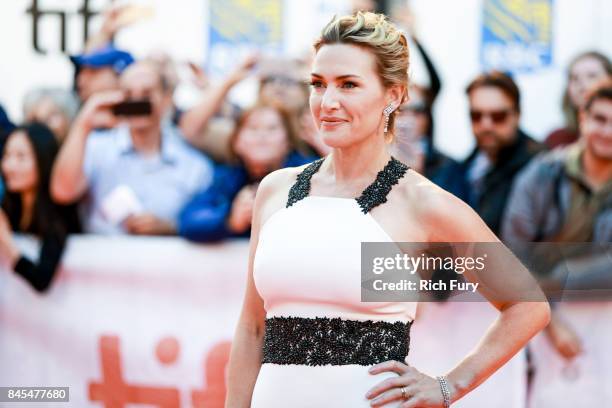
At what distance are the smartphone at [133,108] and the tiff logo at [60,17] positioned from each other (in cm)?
49

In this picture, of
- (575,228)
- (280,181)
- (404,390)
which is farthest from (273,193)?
(575,228)

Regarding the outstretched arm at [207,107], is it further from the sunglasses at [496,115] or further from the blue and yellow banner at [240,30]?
the sunglasses at [496,115]

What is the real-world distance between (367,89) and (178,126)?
3.20 meters

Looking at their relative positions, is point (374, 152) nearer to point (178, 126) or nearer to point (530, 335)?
point (530, 335)

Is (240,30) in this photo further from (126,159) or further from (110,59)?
(126,159)

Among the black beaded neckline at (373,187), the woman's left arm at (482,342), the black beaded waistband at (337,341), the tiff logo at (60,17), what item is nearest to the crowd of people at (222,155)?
the tiff logo at (60,17)

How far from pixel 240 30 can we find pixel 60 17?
1170 millimetres

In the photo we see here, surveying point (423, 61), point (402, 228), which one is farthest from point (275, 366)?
point (423, 61)

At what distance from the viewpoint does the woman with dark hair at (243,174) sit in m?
5.38

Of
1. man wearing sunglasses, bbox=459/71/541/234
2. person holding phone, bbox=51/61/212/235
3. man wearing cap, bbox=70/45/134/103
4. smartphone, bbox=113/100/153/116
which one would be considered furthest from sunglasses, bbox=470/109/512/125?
man wearing cap, bbox=70/45/134/103

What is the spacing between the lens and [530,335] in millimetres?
2812

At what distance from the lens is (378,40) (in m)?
2.75

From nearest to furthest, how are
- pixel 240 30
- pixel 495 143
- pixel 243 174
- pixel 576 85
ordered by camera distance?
pixel 576 85
pixel 495 143
pixel 243 174
pixel 240 30

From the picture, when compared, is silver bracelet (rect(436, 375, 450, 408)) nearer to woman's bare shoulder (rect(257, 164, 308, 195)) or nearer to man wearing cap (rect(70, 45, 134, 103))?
woman's bare shoulder (rect(257, 164, 308, 195))
